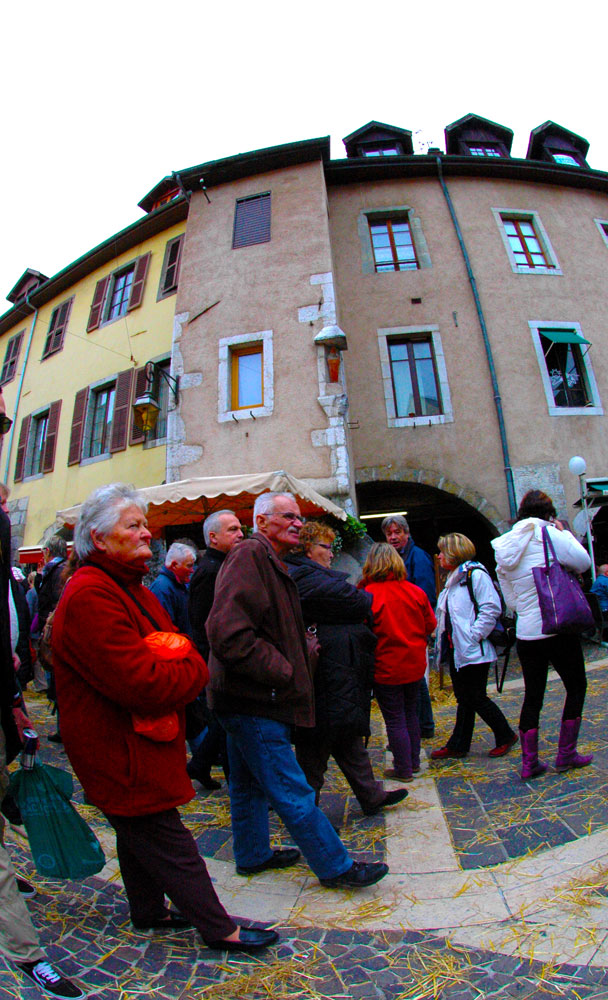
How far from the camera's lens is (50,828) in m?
2.12

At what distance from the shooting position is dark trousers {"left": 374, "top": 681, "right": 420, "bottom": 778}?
12.0 ft

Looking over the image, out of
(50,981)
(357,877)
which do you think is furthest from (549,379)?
(50,981)

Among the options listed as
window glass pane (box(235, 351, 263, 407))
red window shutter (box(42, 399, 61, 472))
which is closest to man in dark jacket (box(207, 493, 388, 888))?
window glass pane (box(235, 351, 263, 407))

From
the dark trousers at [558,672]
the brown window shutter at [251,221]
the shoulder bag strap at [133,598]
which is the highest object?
the brown window shutter at [251,221]

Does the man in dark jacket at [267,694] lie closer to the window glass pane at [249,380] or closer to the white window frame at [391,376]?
the window glass pane at [249,380]

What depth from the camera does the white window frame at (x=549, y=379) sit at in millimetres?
11312

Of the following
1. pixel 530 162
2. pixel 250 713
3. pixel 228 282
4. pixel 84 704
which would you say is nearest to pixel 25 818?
pixel 84 704

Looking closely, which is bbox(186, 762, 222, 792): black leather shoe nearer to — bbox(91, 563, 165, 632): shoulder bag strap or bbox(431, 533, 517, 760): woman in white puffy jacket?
bbox(431, 533, 517, 760): woman in white puffy jacket

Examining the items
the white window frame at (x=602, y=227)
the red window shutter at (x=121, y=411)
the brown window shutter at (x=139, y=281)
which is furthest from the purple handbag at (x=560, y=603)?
the white window frame at (x=602, y=227)

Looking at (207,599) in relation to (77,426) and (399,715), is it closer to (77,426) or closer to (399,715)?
(399,715)

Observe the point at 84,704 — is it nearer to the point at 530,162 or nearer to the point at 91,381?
the point at 91,381

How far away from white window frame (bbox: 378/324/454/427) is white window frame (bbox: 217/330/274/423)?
266cm

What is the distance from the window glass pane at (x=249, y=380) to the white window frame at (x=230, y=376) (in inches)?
6.5

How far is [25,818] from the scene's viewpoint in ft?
6.97
